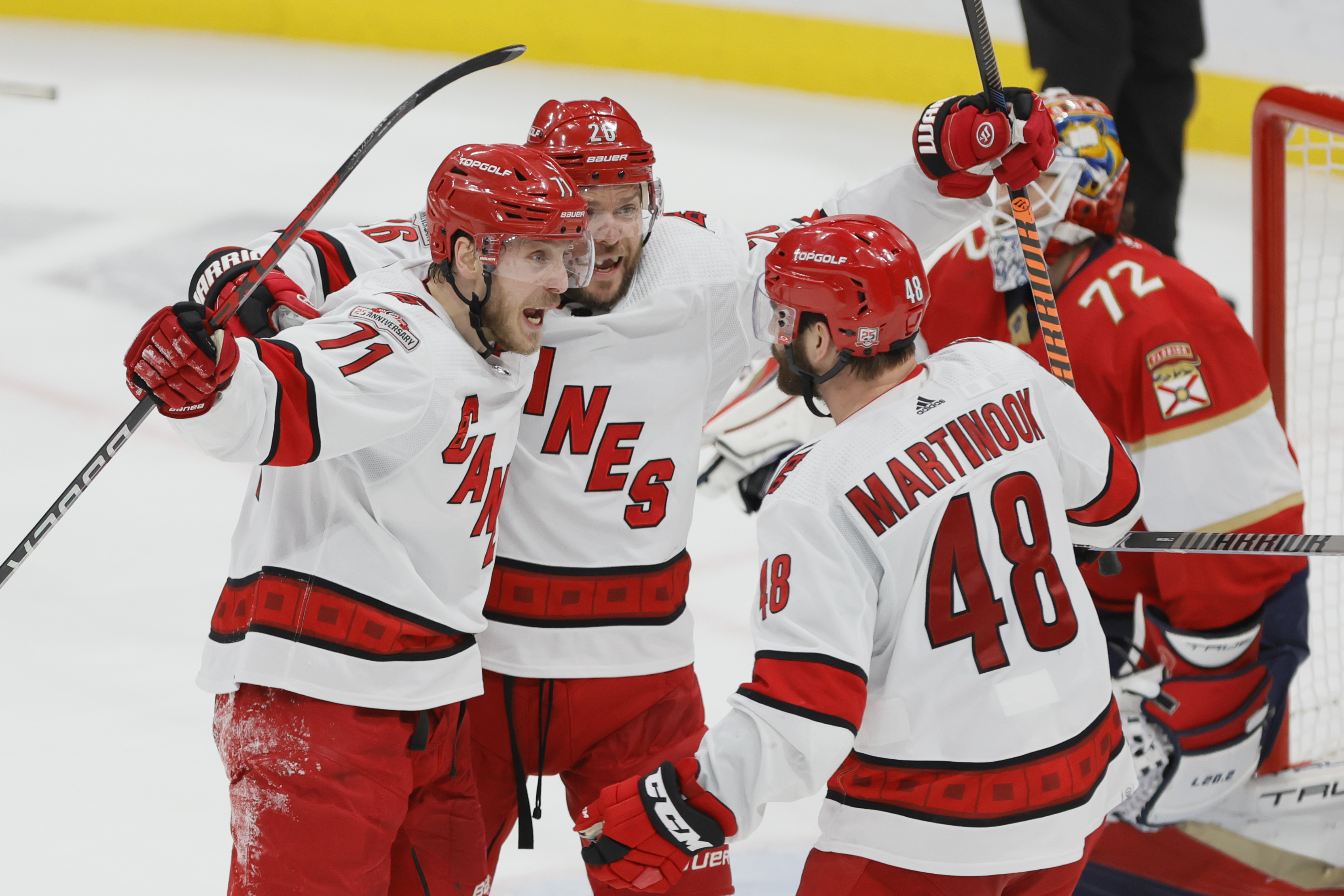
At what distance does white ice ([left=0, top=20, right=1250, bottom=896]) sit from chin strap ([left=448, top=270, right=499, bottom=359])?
132 cm

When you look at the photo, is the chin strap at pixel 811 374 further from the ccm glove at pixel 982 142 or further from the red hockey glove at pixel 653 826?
the ccm glove at pixel 982 142

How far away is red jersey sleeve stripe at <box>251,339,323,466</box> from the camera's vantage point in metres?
1.75

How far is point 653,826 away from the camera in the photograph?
1.76 m

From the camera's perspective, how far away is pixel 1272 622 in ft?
9.46

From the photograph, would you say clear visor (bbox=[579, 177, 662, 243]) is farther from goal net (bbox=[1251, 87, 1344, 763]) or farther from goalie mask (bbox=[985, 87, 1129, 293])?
goal net (bbox=[1251, 87, 1344, 763])

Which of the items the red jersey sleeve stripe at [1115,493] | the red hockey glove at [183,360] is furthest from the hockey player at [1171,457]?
the red hockey glove at [183,360]

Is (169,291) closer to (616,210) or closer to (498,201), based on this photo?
(616,210)

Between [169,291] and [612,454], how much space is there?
3.89 m

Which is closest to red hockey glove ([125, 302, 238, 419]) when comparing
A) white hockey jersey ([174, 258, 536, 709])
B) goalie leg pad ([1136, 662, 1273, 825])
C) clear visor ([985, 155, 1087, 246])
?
white hockey jersey ([174, 258, 536, 709])

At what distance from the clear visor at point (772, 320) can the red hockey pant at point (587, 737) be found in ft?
1.93

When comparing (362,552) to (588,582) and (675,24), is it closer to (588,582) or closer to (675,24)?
(588,582)

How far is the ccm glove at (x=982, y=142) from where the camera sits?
2420mm

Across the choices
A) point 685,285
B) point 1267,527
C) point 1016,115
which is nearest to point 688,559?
point 685,285

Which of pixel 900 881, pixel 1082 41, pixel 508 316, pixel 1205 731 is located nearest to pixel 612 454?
pixel 508 316
